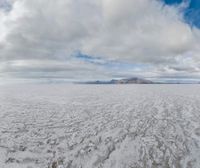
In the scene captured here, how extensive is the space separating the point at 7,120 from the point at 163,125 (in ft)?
50.4

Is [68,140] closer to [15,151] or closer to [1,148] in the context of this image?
[15,151]

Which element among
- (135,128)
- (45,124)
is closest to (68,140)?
(45,124)

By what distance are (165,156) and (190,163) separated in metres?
1.24

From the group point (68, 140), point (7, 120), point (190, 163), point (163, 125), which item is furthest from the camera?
point (7, 120)

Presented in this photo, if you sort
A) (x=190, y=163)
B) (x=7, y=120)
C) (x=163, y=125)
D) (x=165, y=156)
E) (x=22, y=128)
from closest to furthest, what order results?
(x=190, y=163)
(x=165, y=156)
(x=22, y=128)
(x=163, y=125)
(x=7, y=120)

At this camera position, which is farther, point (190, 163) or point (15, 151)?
point (15, 151)

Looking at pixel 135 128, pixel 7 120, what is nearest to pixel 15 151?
pixel 7 120

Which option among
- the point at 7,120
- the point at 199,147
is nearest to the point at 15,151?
the point at 7,120

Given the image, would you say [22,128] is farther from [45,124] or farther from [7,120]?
[7,120]

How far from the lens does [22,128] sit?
46.2ft

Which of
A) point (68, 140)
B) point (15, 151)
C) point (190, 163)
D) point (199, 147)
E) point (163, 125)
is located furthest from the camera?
point (163, 125)

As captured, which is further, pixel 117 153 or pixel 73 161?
pixel 117 153

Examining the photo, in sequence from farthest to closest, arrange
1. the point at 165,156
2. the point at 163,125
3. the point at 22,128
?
1. the point at 163,125
2. the point at 22,128
3. the point at 165,156

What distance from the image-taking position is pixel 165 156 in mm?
9203
